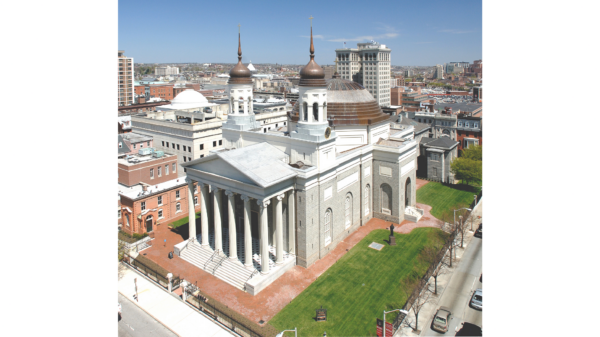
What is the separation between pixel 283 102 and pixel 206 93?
2625 inches

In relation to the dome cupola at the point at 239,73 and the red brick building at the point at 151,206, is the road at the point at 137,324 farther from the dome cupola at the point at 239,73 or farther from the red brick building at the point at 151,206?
the dome cupola at the point at 239,73

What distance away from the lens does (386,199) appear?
4603cm

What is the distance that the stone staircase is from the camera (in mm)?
33781

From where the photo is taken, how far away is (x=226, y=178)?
33.3 m

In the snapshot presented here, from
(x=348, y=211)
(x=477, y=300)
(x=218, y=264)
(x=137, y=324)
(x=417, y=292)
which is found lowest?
(x=137, y=324)

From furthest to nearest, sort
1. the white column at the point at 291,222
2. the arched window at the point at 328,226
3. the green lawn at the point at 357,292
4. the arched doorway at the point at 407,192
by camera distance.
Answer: the arched doorway at the point at 407,192 < the arched window at the point at 328,226 < the white column at the point at 291,222 < the green lawn at the point at 357,292

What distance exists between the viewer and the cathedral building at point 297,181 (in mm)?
33344

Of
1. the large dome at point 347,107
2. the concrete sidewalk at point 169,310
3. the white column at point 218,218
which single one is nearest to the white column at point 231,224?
the white column at point 218,218

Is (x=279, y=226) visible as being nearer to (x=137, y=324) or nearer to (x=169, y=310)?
(x=169, y=310)

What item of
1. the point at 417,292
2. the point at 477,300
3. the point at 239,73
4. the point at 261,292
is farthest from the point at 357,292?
the point at 239,73

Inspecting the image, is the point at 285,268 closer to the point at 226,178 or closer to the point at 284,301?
the point at 284,301

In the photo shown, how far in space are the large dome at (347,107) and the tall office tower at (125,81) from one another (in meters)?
110

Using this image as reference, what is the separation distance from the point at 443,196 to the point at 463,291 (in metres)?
24.9

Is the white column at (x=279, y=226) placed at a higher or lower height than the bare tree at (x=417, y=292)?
higher
